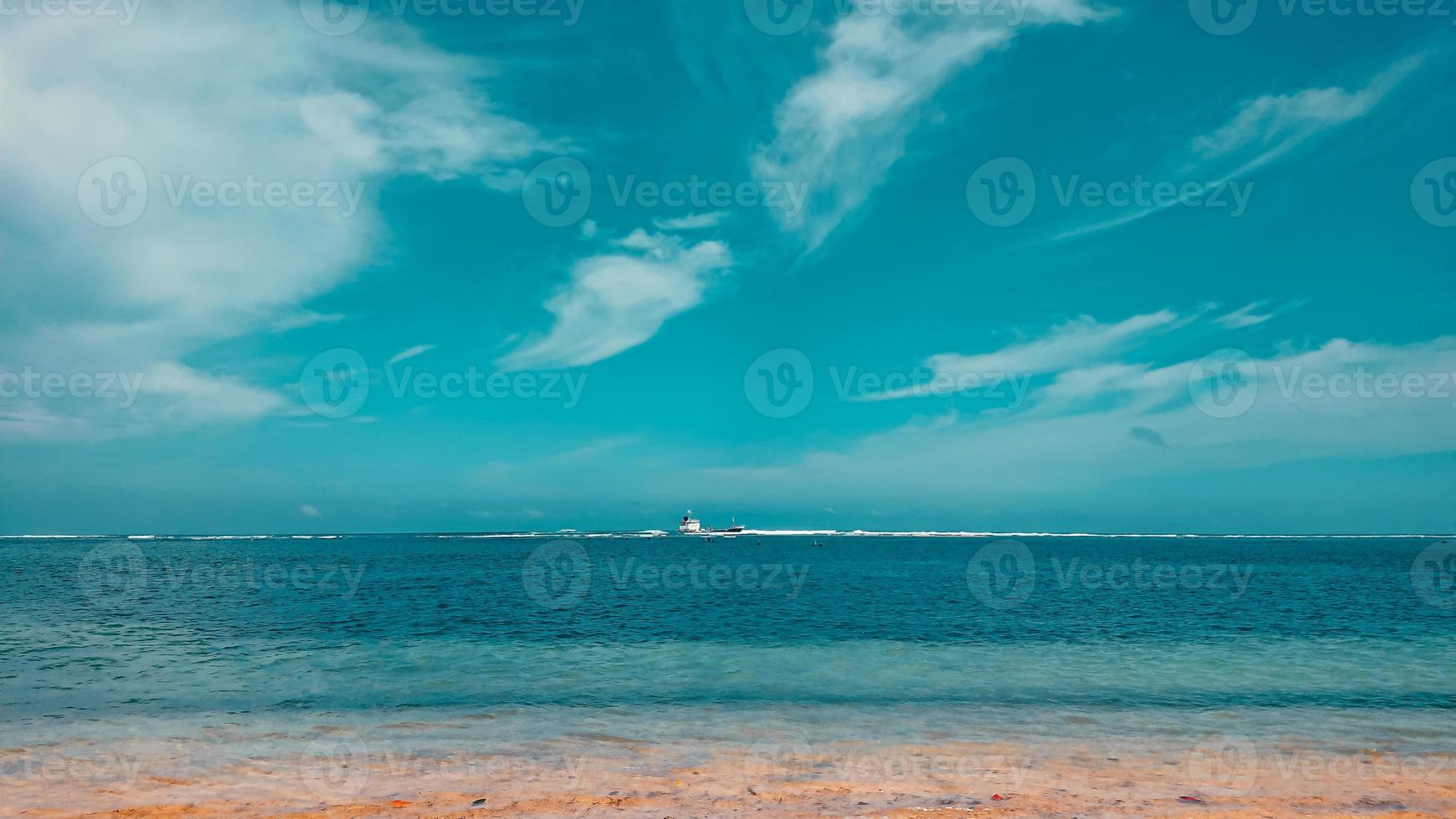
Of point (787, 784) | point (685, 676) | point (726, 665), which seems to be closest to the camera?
point (787, 784)

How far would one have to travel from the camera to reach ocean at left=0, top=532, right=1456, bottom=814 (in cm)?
1742

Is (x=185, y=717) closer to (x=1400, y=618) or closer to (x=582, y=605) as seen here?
(x=582, y=605)

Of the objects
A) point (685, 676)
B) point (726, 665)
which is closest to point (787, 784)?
point (685, 676)

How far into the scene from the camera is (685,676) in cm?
2486

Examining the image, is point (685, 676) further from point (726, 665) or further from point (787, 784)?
point (787, 784)

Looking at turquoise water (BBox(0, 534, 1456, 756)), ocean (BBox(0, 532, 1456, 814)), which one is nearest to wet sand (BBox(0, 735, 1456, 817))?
ocean (BBox(0, 532, 1456, 814))

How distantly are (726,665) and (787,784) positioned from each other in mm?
12777

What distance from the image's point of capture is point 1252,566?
106438 mm

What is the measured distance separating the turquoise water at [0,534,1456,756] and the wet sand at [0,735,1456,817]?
1679mm

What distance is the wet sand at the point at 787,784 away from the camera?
42.2ft

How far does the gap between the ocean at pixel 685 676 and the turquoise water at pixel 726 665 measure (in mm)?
143

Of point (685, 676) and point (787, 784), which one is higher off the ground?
point (787, 784)

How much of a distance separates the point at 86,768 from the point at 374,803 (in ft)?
22.3

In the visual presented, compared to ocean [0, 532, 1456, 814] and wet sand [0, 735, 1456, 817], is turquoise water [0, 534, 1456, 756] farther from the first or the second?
wet sand [0, 735, 1456, 817]
